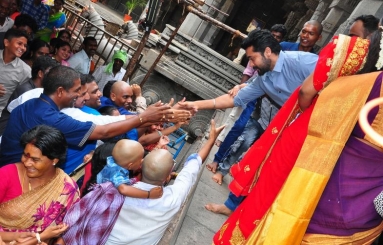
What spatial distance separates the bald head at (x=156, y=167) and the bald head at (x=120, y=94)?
166 centimetres

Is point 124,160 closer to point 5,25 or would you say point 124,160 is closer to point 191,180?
point 191,180

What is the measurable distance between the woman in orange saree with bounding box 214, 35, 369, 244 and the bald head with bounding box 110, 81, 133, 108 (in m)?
1.85

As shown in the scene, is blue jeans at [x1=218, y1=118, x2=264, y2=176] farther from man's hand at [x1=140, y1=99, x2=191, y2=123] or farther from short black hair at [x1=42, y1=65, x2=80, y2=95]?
short black hair at [x1=42, y1=65, x2=80, y2=95]

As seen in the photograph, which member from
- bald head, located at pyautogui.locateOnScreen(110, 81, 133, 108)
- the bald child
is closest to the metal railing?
bald head, located at pyautogui.locateOnScreen(110, 81, 133, 108)

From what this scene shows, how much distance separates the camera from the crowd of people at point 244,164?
150cm

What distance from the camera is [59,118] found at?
2318mm

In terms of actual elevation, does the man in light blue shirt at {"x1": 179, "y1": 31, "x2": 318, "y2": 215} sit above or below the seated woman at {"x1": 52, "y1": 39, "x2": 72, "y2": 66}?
above

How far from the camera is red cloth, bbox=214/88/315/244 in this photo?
1.78 meters

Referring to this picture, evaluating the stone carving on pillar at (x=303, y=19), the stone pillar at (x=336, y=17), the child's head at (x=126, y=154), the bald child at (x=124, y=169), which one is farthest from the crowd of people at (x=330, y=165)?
the stone carving on pillar at (x=303, y=19)

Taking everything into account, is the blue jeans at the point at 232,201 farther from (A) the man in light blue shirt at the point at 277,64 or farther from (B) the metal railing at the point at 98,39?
(B) the metal railing at the point at 98,39

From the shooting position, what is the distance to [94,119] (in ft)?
8.85

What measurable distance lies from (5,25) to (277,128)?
4.38 meters

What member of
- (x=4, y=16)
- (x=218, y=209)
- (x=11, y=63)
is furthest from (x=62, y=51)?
(x=218, y=209)

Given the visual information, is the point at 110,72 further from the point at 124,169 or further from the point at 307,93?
the point at 307,93
